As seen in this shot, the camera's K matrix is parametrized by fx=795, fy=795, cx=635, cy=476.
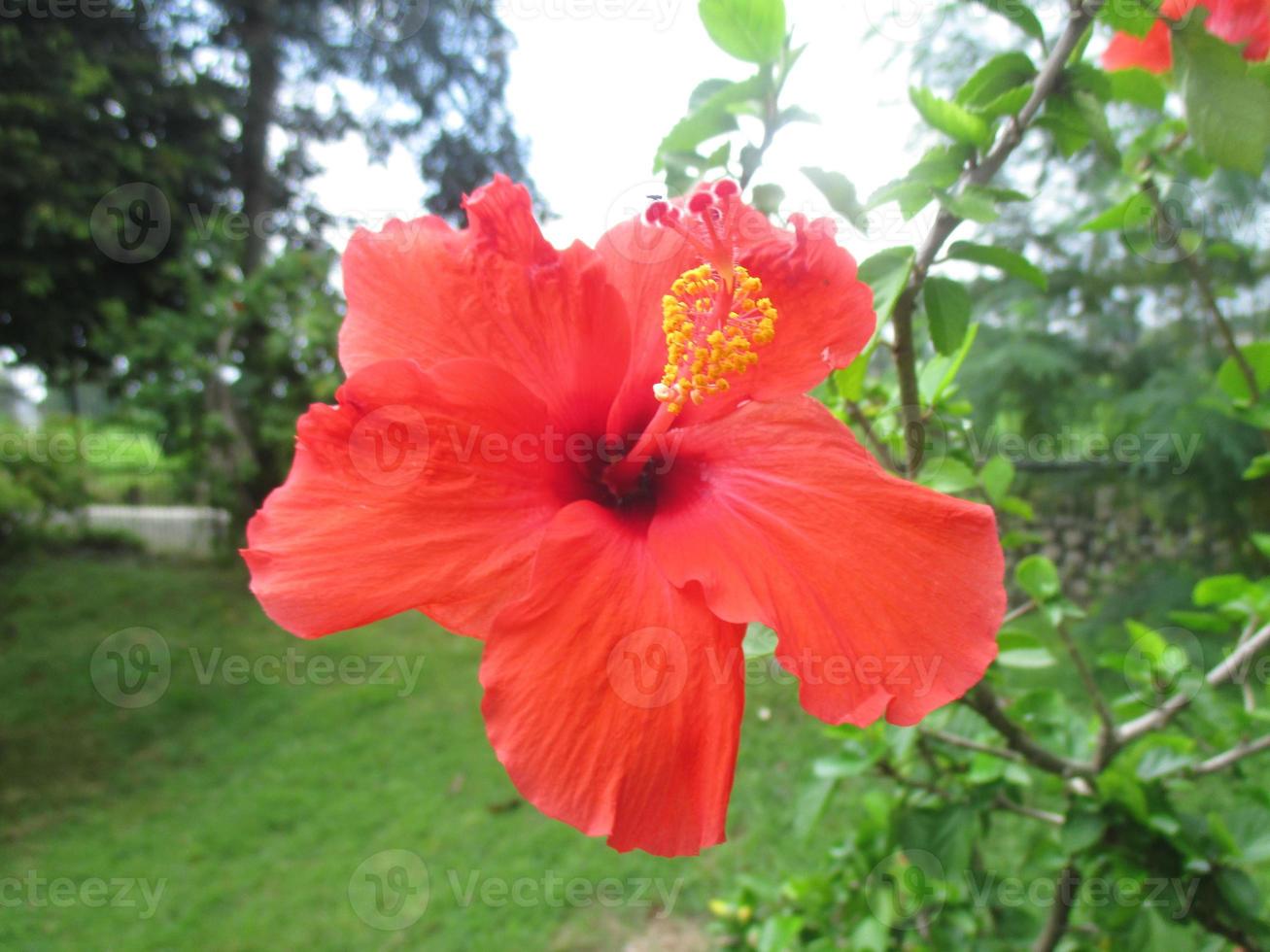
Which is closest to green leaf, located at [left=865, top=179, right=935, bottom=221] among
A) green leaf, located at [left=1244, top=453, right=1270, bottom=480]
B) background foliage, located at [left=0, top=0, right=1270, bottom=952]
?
background foliage, located at [left=0, top=0, right=1270, bottom=952]

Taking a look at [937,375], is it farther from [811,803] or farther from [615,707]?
[811,803]

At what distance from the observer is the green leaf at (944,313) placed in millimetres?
867

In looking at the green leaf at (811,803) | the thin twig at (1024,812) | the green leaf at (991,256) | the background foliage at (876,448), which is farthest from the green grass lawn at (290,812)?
the green leaf at (991,256)

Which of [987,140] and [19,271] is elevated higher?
[19,271]

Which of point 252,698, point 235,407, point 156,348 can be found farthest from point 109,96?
point 252,698

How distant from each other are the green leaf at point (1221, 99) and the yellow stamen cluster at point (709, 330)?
1.55 feet

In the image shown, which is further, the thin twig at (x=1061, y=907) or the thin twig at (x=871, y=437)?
the thin twig at (x=1061, y=907)

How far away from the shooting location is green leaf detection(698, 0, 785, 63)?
2.65 feet

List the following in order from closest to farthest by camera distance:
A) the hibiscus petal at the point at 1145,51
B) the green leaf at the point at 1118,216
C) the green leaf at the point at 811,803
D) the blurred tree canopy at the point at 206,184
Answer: the hibiscus petal at the point at 1145,51
the green leaf at the point at 1118,216
the green leaf at the point at 811,803
the blurred tree canopy at the point at 206,184

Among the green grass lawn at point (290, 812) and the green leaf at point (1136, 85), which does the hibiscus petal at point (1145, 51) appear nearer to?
the green leaf at point (1136, 85)

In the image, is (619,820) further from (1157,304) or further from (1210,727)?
(1157,304)

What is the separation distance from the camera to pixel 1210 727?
1426 mm

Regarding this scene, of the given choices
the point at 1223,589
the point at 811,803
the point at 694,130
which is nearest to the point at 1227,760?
the point at 1223,589

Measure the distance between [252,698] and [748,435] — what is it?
5.37 m
